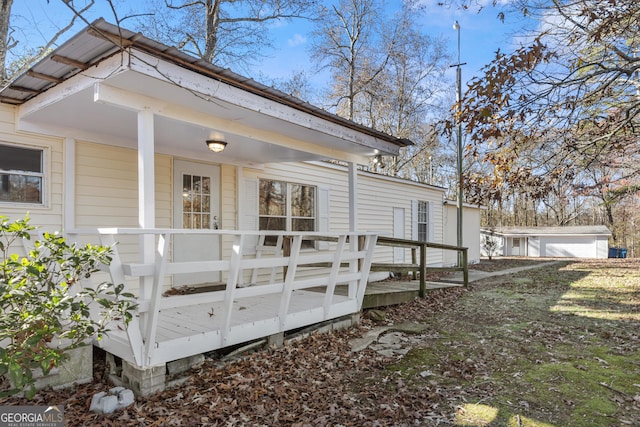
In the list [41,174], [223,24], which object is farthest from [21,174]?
[223,24]

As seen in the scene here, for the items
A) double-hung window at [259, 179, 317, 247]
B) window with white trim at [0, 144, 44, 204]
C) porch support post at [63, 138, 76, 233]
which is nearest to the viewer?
window with white trim at [0, 144, 44, 204]

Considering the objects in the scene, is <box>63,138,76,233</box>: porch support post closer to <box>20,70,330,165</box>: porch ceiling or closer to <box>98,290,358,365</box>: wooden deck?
<box>20,70,330,165</box>: porch ceiling

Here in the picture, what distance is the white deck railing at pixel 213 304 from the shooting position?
3010 millimetres

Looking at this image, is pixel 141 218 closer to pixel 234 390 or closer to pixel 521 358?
pixel 234 390

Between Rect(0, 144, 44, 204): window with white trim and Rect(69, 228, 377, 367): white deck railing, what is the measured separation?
3.95 ft

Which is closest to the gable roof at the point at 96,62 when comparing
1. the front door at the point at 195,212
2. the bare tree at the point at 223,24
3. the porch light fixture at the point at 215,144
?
the porch light fixture at the point at 215,144

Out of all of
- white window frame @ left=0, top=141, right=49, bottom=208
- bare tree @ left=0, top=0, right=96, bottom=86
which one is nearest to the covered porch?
white window frame @ left=0, top=141, right=49, bottom=208

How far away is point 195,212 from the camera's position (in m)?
6.32

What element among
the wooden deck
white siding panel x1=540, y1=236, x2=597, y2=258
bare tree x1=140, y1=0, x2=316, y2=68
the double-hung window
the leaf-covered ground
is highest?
bare tree x1=140, y1=0, x2=316, y2=68

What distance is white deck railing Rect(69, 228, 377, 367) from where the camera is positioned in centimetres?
301

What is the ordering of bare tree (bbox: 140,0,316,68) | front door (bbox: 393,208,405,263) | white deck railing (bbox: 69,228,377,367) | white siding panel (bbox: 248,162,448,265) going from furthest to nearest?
bare tree (bbox: 140,0,316,68) → front door (bbox: 393,208,405,263) → white siding panel (bbox: 248,162,448,265) → white deck railing (bbox: 69,228,377,367)

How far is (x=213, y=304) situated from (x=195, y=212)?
1977mm

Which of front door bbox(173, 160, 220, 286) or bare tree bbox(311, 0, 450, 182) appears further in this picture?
bare tree bbox(311, 0, 450, 182)

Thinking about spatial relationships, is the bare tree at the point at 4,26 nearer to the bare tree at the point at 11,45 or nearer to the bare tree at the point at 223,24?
the bare tree at the point at 11,45
